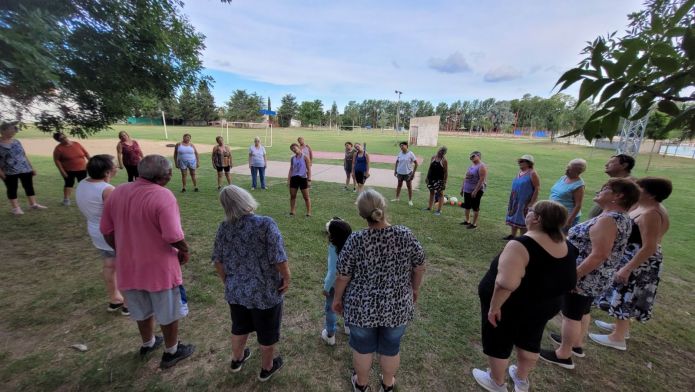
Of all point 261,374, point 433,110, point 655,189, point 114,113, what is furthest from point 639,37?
point 433,110

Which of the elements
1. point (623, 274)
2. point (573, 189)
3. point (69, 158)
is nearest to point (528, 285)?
point (623, 274)

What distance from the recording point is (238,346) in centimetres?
277

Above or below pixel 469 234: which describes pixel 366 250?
above

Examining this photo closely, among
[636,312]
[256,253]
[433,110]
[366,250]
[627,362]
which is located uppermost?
[433,110]

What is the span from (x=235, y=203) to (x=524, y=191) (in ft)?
16.7

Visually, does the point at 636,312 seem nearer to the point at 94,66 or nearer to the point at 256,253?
the point at 256,253

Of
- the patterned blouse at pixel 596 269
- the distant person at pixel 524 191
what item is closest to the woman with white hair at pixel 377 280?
the patterned blouse at pixel 596 269

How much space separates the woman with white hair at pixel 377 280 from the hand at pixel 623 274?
216 centimetres

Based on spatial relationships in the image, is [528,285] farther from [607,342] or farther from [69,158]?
[69,158]

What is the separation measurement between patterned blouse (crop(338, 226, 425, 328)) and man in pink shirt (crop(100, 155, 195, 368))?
1425 millimetres

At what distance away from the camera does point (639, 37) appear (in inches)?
35.7

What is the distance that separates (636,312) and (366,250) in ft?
9.93

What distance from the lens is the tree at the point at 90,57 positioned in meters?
2.82

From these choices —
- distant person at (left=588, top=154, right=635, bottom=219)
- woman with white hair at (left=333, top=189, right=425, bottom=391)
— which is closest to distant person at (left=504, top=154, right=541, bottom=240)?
distant person at (left=588, top=154, right=635, bottom=219)
